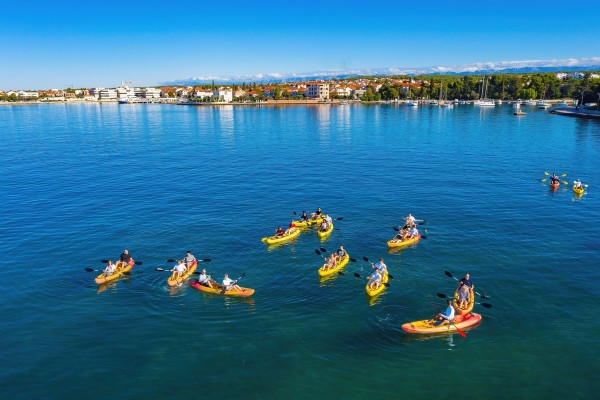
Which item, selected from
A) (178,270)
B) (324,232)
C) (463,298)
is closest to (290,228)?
(324,232)

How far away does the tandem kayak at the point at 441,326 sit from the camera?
25853 millimetres

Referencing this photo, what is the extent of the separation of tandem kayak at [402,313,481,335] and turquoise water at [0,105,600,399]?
47 cm

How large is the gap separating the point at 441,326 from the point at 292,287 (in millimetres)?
11260

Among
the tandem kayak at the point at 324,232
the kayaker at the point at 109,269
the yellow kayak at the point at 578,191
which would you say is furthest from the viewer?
the yellow kayak at the point at 578,191

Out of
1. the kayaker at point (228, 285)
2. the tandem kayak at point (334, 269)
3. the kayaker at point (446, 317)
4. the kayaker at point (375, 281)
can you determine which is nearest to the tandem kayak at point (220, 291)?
the kayaker at point (228, 285)

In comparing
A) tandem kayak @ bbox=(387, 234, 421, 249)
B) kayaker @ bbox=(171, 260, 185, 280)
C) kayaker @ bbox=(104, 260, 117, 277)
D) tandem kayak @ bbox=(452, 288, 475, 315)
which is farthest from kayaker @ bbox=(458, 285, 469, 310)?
kayaker @ bbox=(104, 260, 117, 277)

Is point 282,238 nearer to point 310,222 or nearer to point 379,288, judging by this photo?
point 310,222

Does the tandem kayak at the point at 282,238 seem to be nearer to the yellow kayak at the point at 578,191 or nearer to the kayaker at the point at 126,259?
the kayaker at the point at 126,259

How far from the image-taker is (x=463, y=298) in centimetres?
2809

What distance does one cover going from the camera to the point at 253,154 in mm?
95500

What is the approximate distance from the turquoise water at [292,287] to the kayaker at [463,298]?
159 centimetres

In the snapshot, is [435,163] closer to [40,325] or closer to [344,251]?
[344,251]

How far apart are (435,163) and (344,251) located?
5156 cm

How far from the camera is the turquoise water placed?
22.7 m
